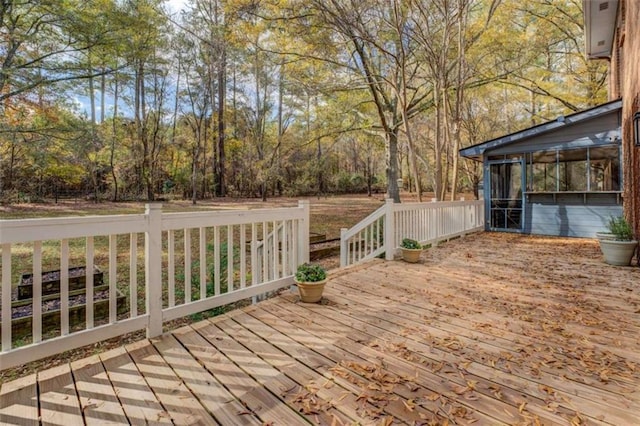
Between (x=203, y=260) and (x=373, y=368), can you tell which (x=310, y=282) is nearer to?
(x=203, y=260)

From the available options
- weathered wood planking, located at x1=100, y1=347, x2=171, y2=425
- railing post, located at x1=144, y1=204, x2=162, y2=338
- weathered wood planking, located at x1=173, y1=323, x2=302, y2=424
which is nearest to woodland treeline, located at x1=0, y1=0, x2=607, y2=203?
railing post, located at x1=144, y1=204, x2=162, y2=338

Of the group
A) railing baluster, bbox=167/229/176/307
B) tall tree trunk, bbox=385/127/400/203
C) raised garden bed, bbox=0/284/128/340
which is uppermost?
tall tree trunk, bbox=385/127/400/203

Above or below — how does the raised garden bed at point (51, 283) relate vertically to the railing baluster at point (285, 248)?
below

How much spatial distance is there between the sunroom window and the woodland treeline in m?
2.03

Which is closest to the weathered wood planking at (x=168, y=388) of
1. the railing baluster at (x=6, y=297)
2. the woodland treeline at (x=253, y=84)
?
the railing baluster at (x=6, y=297)

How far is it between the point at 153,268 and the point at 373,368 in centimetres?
177

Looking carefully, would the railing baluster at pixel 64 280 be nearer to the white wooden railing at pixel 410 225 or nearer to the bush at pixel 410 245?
the white wooden railing at pixel 410 225

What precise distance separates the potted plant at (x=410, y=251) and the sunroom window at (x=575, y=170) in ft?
16.2

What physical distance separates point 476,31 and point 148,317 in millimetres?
10113

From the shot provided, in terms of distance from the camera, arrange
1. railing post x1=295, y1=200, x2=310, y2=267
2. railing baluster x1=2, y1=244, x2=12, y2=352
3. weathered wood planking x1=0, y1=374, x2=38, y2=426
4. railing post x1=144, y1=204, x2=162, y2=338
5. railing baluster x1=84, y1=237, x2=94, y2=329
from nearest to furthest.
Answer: weathered wood planking x1=0, y1=374, x2=38, y2=426
railing baluster x1=2, y1=244, x2=12, y2=352
railing baluster x1=84, y1=237, x2=94, y2=329
railing post x1=144, y1=204, x2=162, y2=338
railing post x1=295, y1=200, x2=310, y2=267

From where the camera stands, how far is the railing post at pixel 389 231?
17.4 feet

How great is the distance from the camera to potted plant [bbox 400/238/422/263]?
17.1 feet

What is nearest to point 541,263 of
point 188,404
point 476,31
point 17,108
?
point 188,404

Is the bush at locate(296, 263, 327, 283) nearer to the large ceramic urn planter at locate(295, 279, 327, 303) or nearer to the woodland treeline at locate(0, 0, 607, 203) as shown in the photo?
the large ceramic urn planter at locate(295, 279, 327, 303)
